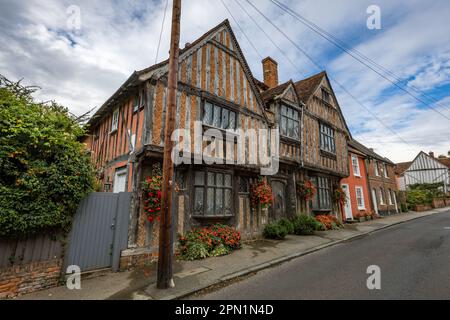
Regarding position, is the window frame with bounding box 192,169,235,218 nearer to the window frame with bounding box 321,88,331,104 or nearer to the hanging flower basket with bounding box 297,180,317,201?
the hanging flower basket with bounding box 297,180,317,201

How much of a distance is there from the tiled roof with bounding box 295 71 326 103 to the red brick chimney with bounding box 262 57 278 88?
1.64 m

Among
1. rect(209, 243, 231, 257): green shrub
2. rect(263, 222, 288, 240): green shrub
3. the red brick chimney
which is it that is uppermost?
the red brick chimney

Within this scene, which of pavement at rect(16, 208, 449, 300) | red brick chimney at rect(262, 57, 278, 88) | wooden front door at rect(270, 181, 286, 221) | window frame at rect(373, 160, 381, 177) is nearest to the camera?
pavement at rect(16, 208, 449, 300)

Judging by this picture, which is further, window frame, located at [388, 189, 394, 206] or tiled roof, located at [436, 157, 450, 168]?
tiled roof, located at [436, 157, 450, 168]

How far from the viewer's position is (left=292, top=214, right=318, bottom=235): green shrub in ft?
32.0

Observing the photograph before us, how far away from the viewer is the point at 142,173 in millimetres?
6141

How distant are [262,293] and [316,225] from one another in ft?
24.4

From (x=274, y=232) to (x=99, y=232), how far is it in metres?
6.31

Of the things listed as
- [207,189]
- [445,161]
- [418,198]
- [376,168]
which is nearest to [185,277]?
[207,189]

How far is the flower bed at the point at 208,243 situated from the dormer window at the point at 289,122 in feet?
19.0

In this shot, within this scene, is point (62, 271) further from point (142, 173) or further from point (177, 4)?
point (177, 4)

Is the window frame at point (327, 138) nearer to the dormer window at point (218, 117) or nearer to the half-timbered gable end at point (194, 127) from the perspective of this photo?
the half-timbered gable end at point (194, 127)

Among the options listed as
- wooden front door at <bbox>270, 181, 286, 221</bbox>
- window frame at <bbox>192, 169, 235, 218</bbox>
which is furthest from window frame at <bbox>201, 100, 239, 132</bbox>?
wooden front door at <bbox>270, 181, 286, 221</bbox>

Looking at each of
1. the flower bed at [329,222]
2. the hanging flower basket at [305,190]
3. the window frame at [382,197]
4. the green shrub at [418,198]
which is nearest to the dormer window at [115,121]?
the hanging flower basket at [305,190]
